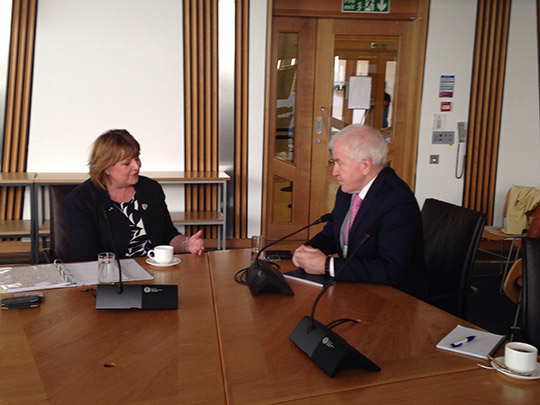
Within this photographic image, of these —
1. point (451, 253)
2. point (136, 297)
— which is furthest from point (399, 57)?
point (136, 297)

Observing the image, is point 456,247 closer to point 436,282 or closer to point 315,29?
point 436,282

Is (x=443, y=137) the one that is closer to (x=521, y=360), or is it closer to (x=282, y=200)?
(x=282, y=200)

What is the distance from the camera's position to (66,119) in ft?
17.3

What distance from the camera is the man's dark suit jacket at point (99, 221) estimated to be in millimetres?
2625

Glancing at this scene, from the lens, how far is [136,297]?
5.87ft

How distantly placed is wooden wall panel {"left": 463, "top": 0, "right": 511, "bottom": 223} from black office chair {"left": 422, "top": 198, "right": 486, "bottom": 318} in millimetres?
3560

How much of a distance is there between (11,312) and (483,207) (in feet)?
18.1

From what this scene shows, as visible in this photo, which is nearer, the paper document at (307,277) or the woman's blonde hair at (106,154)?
the paper document at (307,277)

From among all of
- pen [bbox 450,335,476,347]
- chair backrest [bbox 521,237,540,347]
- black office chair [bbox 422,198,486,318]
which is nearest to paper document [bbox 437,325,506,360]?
pen [bbox 450,335,476,347]

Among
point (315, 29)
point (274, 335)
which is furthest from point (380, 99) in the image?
point (274, 335)

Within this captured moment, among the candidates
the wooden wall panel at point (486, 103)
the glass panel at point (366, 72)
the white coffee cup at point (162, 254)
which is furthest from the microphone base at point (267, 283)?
the wooden wall panel at point (486, 103)

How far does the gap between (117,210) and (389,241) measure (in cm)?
143

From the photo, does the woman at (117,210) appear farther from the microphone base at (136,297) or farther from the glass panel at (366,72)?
the glass panel at (366,72)

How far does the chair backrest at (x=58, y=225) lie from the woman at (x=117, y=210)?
11 centimetres
